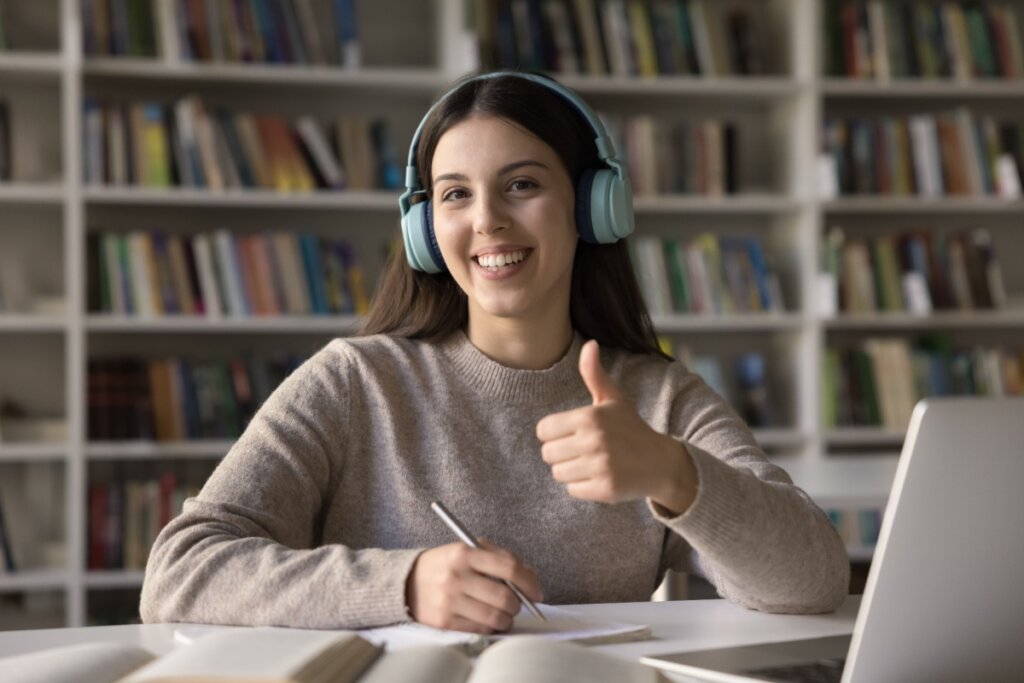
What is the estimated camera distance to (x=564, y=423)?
108 centimetres

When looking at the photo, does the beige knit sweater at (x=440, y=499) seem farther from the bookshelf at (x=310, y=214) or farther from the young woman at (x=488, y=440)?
the bookshelf at (x=310, y=214)

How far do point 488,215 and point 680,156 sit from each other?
7.31ft

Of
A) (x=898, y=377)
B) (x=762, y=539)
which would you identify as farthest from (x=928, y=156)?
(x=762, y=539)

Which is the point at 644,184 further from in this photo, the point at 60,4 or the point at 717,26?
the point at 60,4

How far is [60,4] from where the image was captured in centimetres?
350

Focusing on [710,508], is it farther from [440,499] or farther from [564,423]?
[440,499]

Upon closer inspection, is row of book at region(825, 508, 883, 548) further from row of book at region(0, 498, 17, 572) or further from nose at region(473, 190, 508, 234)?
nose at region(473, 190, 508, 234)

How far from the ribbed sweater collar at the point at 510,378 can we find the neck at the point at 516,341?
0.05 feet

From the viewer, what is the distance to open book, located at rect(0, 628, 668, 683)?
2.43 ft

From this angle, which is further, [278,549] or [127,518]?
[127,518]

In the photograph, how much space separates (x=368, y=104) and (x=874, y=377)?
67.4 inches

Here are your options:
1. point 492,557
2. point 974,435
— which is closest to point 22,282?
point 492,557

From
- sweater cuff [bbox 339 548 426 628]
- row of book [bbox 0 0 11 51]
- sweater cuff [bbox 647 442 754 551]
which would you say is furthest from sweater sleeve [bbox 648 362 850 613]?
row of book [bbox 0 0 11 51]

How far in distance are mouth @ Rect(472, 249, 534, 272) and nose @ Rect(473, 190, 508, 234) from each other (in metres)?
0.03
